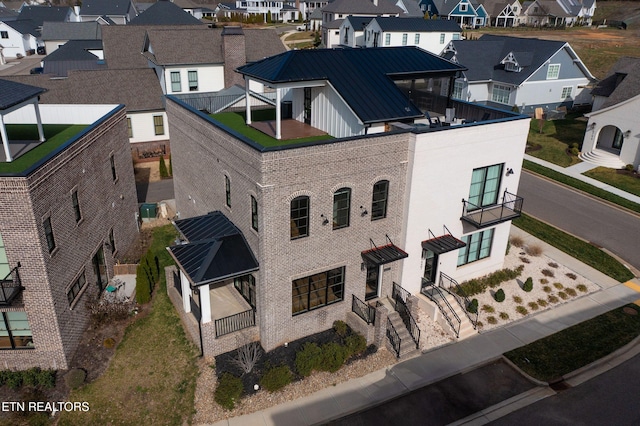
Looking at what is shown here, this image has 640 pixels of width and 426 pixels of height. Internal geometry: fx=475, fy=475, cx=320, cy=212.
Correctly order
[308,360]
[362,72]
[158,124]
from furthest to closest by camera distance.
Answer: [158,124], [362,72], [308,360]

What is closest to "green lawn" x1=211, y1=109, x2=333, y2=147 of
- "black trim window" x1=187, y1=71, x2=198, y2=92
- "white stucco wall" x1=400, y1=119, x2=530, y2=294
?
"white stucco wall" x1=400, y1=119, x2=530, y2=294

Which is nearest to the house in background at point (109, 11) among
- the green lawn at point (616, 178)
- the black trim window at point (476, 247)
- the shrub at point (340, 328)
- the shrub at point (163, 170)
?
the shrub at point (163, 170)

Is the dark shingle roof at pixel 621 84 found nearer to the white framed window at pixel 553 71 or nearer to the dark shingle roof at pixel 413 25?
the white framed window at pixel 553 71

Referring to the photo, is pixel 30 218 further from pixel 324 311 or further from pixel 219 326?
pixel 324 311

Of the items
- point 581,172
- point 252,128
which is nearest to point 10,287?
point 252,128

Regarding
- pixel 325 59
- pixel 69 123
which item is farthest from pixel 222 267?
pixel 69 123

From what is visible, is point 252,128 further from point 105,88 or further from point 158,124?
point 105,88

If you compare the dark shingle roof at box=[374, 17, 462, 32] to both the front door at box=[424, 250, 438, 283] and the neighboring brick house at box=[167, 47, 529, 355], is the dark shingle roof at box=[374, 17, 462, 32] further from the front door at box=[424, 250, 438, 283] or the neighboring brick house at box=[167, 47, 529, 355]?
the front door at box=[424, 250, 438, 283]
